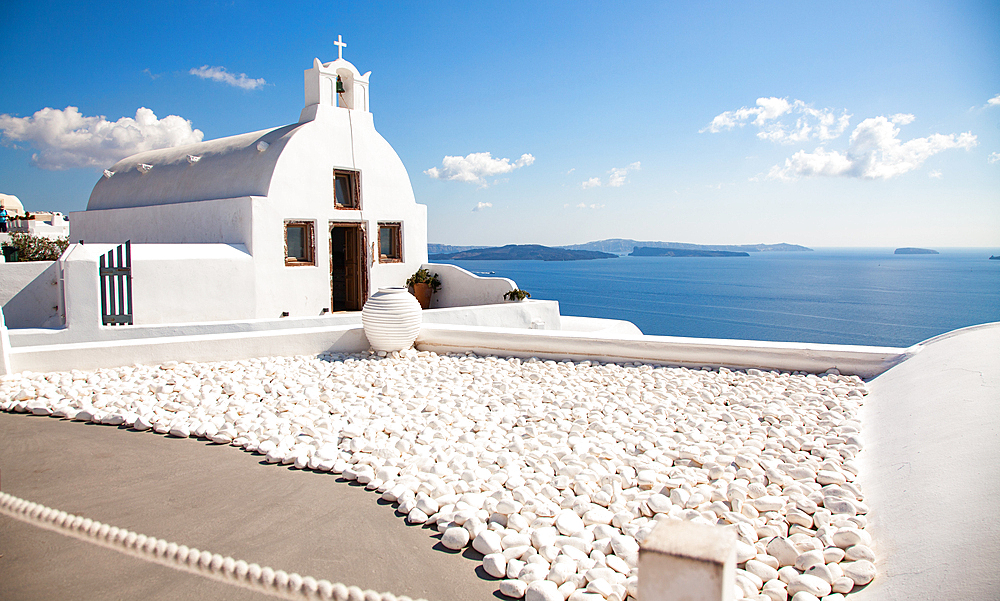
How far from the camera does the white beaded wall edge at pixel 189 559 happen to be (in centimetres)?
251

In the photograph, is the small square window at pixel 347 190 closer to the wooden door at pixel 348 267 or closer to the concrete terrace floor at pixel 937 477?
the wooden door at pixel 348 267

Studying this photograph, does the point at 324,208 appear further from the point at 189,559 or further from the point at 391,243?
the point at 189,559

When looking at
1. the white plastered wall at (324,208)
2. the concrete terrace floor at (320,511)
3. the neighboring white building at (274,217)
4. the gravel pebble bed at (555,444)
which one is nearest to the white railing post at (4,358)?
the gravel pebble bed at (555,444)

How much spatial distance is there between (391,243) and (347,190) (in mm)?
1646

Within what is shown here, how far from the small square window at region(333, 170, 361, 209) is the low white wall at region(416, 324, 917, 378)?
6.39m

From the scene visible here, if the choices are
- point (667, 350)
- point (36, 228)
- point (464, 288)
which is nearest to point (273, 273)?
point (464, 288)

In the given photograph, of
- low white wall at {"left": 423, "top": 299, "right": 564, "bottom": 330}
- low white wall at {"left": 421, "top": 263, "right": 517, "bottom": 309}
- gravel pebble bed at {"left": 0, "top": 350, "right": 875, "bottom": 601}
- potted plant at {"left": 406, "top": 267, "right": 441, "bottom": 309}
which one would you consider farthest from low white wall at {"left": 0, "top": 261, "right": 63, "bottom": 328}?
low white wall at {"left": 421, "top": 263, "right": 517, "bottom": 309}

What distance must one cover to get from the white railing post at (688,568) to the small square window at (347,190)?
40.8ft

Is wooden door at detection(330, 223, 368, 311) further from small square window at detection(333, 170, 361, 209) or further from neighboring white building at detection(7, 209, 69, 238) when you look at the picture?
neighboring white building at detection(7, 209, 69, 238)

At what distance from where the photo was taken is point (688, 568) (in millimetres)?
1731

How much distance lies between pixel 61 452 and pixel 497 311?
30.9 ft

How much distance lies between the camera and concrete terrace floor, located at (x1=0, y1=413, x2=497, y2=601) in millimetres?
2566

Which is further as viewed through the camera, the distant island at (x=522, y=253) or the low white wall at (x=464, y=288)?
the distant island at (x=522, y=253)

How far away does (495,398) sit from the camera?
5527 mm
